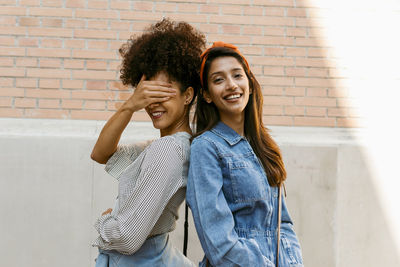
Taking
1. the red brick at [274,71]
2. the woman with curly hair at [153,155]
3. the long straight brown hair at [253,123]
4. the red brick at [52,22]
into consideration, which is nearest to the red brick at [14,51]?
the red brick at [52,22]

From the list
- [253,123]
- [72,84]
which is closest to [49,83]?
[72,84]

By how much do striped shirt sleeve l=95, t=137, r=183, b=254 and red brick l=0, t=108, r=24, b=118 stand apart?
7.15 feet

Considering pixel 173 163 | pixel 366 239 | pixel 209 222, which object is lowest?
pixel 366 239

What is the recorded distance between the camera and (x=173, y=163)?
1719mm

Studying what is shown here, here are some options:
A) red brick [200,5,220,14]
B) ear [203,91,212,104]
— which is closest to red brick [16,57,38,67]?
red brick [200,5,220,14]

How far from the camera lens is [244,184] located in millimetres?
1723

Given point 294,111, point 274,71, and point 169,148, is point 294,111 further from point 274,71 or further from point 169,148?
point 169,148

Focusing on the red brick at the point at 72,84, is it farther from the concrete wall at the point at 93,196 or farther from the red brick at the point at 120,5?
the red brick at the point at 120,5

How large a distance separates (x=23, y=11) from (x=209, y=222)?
112 inches

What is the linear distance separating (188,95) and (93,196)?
182cm

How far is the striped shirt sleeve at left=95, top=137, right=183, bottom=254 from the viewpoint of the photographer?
164 cm

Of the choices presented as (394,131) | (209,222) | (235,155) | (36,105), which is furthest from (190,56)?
(394,131)

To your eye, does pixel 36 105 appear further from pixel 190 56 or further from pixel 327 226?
pixel 327 226

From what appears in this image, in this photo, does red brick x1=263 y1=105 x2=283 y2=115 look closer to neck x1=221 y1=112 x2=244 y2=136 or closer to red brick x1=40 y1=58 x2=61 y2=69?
neck x1=221 y1=112 x2=244 y2=136
